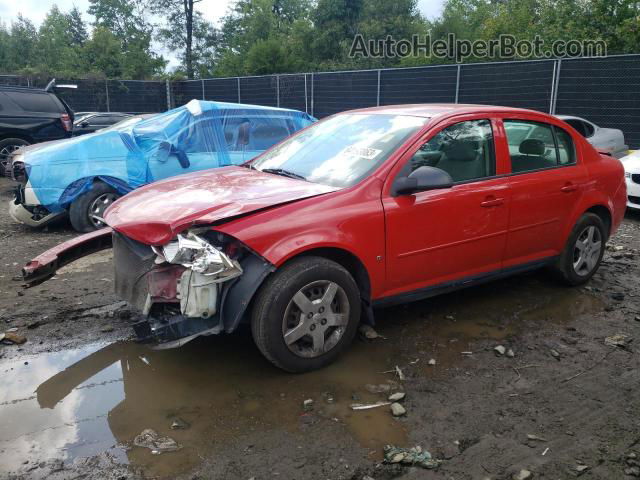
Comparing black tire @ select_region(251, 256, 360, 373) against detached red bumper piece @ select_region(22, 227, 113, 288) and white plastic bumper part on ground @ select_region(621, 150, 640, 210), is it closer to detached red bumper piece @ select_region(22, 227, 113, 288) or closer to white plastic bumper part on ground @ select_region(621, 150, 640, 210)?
detached red bumper piece @ select_region(22, 227, 113, 288)

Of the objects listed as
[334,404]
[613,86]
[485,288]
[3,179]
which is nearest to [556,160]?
[485,288]

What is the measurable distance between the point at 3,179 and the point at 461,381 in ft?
38.3

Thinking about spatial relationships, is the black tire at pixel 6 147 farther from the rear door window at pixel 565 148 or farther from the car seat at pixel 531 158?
the rear door window at pixel 565 148

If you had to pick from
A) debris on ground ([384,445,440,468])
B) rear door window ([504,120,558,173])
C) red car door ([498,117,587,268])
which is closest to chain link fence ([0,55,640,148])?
red car door ([498,117,587,268])

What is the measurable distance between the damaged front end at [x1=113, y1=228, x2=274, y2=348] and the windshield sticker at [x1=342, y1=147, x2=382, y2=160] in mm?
1180

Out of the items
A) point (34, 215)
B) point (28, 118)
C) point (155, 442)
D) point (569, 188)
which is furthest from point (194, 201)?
point (28, 118)

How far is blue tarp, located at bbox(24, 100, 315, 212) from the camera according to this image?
693 cm

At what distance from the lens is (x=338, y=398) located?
3.32 metres

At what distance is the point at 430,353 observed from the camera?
392cm

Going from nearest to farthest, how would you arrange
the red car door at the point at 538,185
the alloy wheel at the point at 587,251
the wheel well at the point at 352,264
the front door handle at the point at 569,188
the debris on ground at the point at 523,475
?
the debris on ground at the point at 523,475 → the wheel well at the point at 352,264 → the red car door at the point at 538,185 → the front door handle at the point at 569,188 → the alloy wheel at the point at 587,251

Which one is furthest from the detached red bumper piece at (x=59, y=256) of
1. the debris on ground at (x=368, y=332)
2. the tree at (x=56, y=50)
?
the tree at (x=56, y=50)

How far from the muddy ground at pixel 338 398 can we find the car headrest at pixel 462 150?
4.31 ft

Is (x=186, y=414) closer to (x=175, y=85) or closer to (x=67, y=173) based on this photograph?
(x=67, y=173)

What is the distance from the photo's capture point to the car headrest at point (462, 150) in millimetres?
4141
